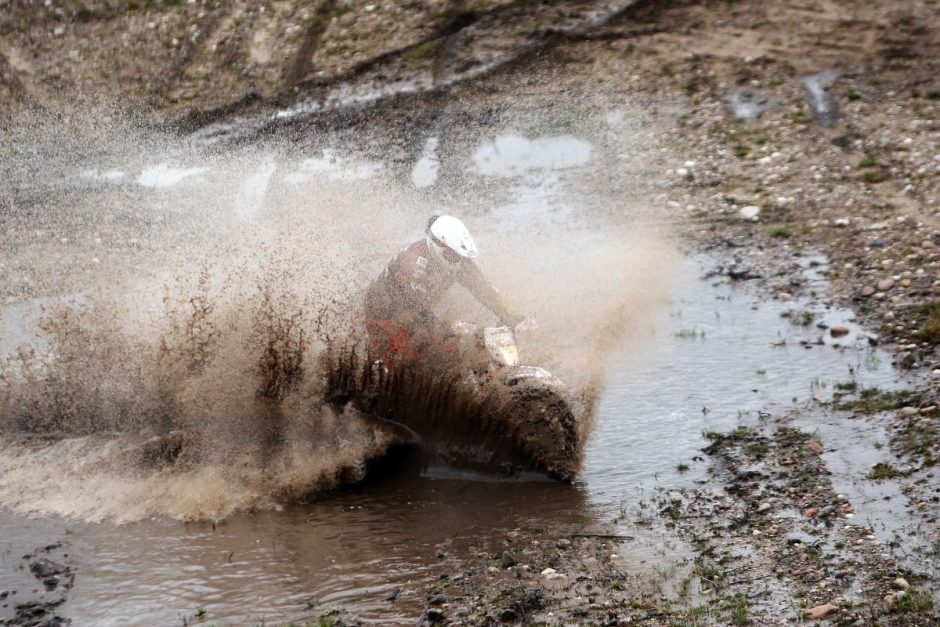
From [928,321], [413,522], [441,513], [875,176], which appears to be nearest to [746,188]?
[875,176]

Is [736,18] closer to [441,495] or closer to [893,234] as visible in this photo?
[893,234]

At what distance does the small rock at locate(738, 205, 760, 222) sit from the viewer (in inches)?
527

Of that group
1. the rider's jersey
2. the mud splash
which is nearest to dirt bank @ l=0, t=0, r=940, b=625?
the mud splash

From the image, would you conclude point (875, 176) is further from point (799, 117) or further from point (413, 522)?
point (413, 522)

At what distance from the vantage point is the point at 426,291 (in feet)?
27.7

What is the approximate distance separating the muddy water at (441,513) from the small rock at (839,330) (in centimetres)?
19

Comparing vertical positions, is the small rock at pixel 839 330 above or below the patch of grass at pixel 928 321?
below

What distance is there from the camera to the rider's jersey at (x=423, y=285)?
8.38 meters

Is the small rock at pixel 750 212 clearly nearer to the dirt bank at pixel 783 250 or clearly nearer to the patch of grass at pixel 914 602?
the dirt bank at pixel 783 250

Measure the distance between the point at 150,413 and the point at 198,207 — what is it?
24.1 ft

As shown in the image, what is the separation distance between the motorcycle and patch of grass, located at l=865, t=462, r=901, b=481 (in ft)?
7.60

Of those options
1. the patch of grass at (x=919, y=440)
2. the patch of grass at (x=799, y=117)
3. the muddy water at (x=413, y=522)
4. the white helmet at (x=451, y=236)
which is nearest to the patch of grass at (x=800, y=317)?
the muddy water at (x=413, y=522)

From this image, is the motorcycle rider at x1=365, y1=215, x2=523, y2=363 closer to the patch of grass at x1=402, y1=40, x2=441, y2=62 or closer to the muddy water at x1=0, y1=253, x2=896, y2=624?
the muddy water at x1=0, y1=253, x2=896, y2=624

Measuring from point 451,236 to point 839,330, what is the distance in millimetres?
4425
